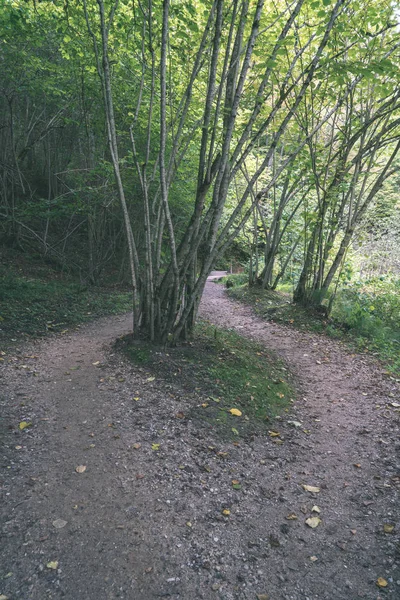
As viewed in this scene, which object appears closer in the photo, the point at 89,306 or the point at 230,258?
the point at 89,306

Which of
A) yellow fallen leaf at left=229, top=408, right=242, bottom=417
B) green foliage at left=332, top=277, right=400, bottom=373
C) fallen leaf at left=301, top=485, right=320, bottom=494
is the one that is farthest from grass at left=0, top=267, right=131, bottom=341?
green foliage at left=332, top=277, right=400, bottom=373

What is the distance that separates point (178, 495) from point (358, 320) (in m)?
6.82

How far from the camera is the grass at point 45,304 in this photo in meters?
6.43

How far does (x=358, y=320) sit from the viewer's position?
327 inches

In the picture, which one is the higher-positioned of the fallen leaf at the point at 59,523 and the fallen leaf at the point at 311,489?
the fallen leaf at the point at 59,523

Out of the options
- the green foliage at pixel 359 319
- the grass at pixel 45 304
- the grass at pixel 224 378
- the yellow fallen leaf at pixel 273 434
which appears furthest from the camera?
the green foliage at pixel 359 319

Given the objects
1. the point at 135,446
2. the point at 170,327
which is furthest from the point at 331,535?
the point at 170,327

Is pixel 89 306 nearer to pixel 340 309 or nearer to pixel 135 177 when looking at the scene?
pixel 135 177

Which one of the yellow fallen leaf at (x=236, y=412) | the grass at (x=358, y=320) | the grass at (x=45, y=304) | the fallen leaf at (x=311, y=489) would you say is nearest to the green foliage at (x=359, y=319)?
the grass at (x=358, y=320)

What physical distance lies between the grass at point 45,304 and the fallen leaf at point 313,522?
519 centimetres

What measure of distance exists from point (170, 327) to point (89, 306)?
379 centimetres

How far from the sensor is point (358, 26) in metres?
5.98

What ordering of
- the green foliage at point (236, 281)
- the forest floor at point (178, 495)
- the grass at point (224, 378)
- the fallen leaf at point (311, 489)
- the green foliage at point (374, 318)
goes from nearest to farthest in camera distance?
1. the forest floor at point (178, 495)
2. the fallen leaf at point (311, 489)
3. the grass at point (224, 378)
4. the green foliage at point (374, 318)
5. the green foliage at point (236, 281)

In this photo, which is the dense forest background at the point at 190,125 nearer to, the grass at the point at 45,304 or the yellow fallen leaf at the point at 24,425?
the grass at the point at 45,304
